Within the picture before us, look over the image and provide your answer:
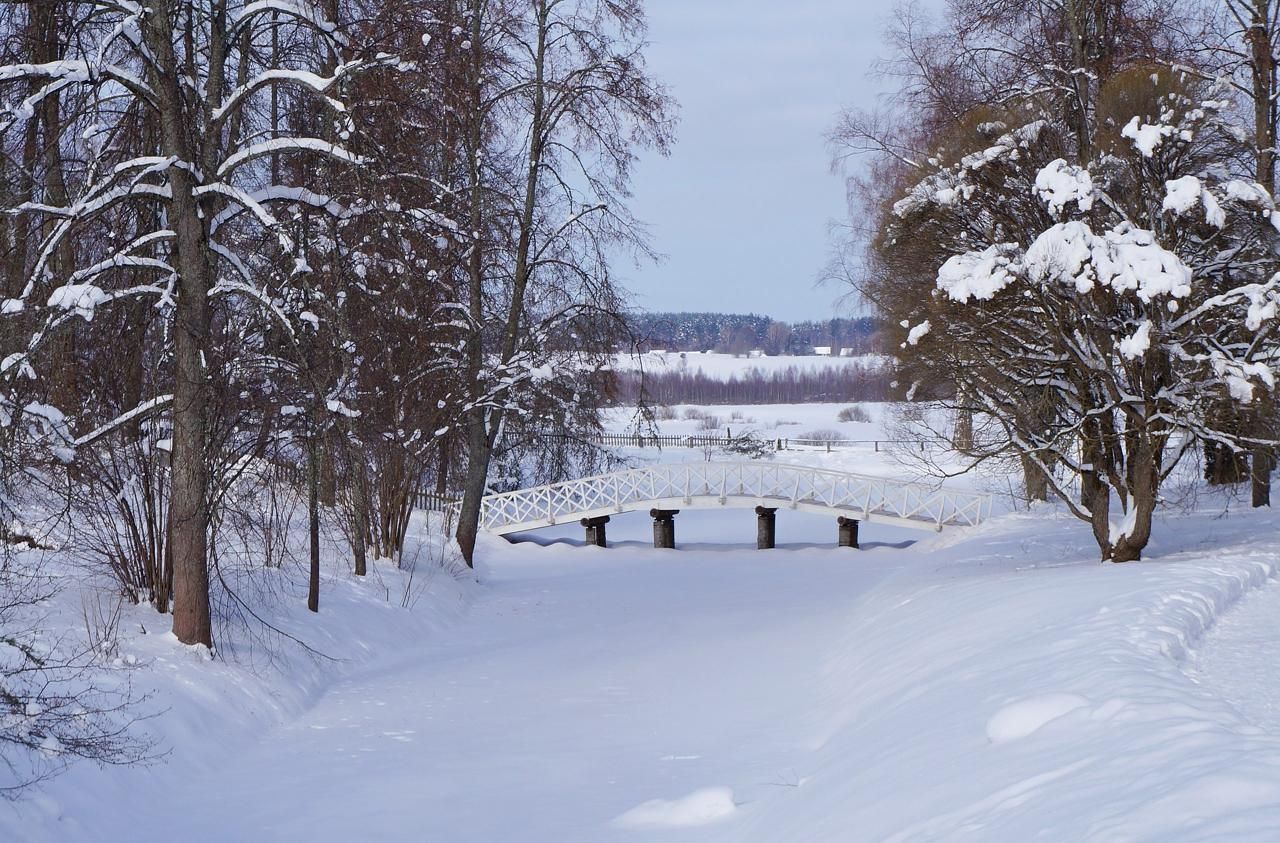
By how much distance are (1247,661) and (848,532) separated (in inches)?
608

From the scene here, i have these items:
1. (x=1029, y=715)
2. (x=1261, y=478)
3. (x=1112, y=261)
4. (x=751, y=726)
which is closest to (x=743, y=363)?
(x=1261, y=478)

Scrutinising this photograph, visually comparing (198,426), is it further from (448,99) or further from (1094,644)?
(1094,644)

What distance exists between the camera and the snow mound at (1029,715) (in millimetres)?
5359

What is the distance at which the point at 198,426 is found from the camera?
8328mm

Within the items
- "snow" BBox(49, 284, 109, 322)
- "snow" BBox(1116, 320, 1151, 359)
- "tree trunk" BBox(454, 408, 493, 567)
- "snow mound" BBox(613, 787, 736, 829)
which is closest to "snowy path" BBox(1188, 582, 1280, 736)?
"snow" BBox(1116, 320, 1151, 359)

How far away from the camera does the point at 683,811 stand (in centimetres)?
630

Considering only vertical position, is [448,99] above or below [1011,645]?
above

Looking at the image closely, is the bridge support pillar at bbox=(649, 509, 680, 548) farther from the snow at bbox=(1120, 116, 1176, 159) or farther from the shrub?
the shrub

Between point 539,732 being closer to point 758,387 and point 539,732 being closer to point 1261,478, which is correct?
point 1261,478

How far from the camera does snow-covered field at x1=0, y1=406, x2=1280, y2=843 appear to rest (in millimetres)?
4629

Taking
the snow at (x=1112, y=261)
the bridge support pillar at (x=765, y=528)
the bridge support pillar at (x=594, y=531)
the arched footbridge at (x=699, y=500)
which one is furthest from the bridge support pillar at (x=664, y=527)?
the snow at (x=1112, y=261)

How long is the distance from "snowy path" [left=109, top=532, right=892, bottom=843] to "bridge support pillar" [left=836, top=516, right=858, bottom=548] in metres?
8.01

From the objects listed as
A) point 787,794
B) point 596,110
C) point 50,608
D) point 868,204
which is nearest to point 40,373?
point 50,608

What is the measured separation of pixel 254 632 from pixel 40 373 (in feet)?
8.79
